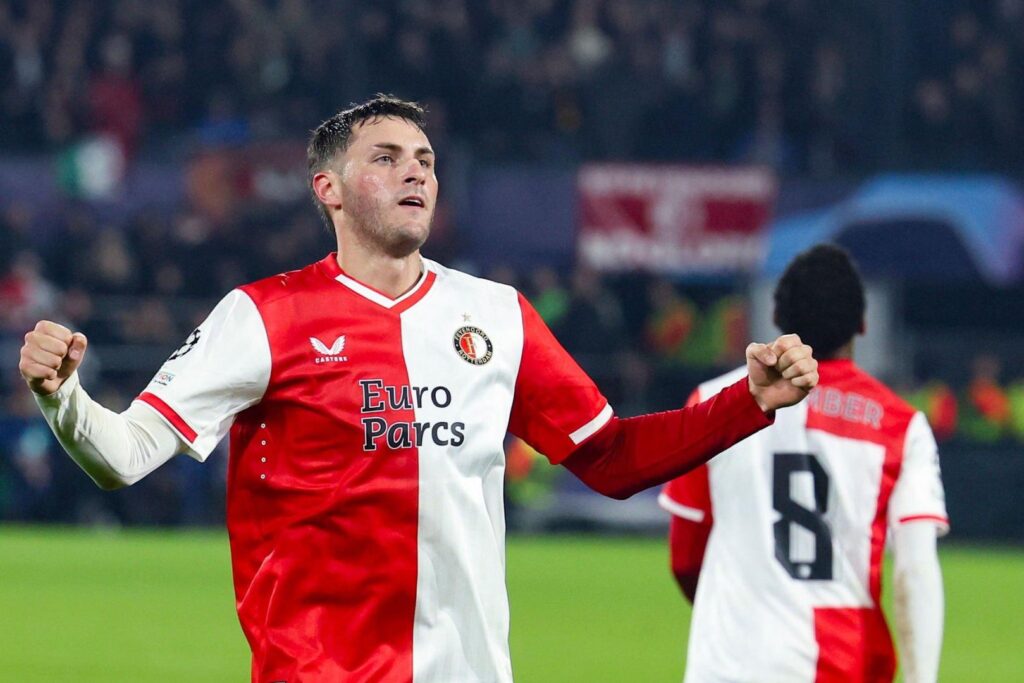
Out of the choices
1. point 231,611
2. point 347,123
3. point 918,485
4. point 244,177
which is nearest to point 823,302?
point 918,485

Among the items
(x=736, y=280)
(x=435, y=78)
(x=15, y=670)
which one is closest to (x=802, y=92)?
(x=736, y=280)

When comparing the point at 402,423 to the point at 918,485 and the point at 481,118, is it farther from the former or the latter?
the point at 481,118

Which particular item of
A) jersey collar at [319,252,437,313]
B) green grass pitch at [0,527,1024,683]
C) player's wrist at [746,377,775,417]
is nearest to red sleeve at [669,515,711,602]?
player's wrist at [746,377,775,417]

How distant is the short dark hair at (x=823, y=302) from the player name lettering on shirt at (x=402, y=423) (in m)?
1.15

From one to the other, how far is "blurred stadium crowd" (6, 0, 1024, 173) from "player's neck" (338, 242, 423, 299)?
1569 cm

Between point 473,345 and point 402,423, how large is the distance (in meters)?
0.27

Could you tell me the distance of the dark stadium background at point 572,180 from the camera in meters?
17.1

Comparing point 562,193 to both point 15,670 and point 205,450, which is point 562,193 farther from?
point 205,450

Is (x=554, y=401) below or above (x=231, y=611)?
above

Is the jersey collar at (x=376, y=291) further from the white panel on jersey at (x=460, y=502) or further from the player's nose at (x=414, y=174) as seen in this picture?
the player's nose at (x=414, y=174)

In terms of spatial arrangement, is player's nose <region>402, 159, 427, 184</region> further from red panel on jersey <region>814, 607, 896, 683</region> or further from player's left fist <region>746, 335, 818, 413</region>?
red panel on jersey <region>814, 607, 896, 683</region>

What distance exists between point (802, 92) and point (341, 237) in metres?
17.9

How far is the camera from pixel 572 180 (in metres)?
19.3

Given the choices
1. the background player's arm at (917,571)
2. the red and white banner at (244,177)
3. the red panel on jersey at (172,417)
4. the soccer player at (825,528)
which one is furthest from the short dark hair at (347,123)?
the red and white banner at (244,177)
